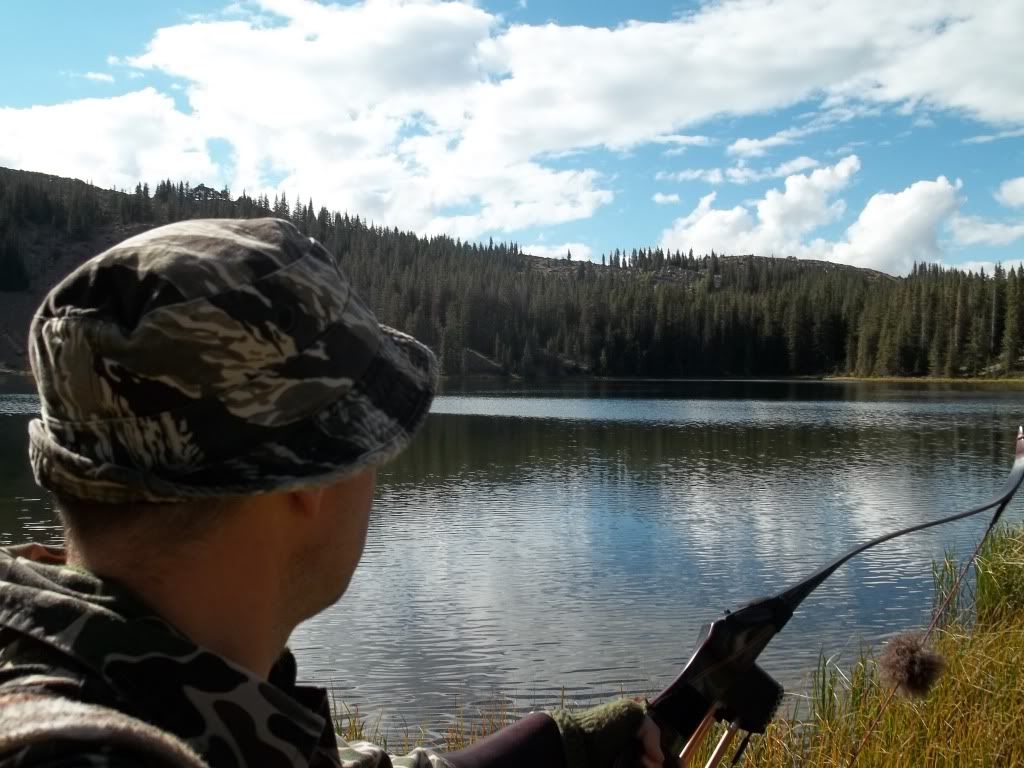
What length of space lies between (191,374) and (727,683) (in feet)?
4.84

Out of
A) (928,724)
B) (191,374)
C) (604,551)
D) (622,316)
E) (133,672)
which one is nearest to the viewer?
(133,672)

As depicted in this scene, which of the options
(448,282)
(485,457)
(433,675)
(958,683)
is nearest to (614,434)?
(485,457)

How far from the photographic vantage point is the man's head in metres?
1.25

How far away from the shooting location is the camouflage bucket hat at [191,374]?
125cm

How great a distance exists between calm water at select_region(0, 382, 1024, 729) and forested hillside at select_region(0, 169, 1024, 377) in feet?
220

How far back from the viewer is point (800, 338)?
122 meters

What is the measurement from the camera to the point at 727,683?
2232 millimetres

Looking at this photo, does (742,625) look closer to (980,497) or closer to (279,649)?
(279,649)

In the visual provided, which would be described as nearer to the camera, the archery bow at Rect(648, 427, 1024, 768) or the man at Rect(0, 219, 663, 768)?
the man at Rect(0, 219, 663, 768)

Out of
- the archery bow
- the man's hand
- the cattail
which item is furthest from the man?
the cattail

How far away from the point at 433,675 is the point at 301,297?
10.6m

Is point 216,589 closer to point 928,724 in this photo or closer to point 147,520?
Answer: point 147,520

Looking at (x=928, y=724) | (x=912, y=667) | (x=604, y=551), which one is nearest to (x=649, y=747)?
(x=912, y=667)

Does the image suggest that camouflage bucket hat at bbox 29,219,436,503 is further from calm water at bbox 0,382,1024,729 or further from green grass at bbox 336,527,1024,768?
calm water at bbox 0,382,1024,729
